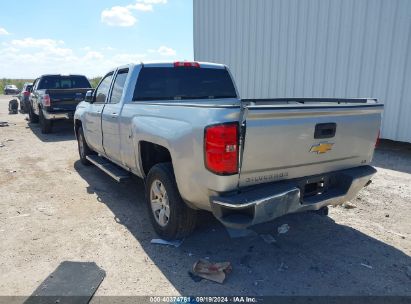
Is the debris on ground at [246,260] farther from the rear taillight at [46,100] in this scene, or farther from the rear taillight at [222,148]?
the rear taillight at [46,100]

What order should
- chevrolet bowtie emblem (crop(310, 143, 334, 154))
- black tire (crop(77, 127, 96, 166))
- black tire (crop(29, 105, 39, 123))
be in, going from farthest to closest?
1. black tire (crop(29, 105, 39, 123))
2. black tire (crop(77, 127, 96, 166))
3. chevrolet bowtie emblem (crop(310, 143, 334, 154))

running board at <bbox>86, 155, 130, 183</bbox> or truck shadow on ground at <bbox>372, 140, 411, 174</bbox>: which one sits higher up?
running board at <bbox>86, 155, 130, 183</bbox>

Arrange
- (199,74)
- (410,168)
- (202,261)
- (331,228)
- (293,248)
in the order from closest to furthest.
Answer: (202,261)
(293,248)
(331,228)
(199,74)
(410,168)

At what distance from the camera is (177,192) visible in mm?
3602

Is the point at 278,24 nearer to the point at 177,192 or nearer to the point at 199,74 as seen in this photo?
the point at 199,74

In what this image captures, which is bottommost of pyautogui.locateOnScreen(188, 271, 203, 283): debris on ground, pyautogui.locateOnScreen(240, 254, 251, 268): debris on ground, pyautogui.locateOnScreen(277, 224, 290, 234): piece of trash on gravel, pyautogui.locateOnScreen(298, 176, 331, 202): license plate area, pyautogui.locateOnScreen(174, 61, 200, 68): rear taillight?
pyautogui.locateOnScreen(188, 271, 203, 283): debris on ground

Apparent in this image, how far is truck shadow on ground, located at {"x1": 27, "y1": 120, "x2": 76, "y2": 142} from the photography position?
1144 cm

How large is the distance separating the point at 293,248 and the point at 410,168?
15.4ft

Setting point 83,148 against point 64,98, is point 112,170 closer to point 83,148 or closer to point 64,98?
point 83,148

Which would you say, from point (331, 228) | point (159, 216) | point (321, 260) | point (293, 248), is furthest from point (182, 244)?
point (331, 228)

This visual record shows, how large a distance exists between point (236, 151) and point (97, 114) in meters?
3.56

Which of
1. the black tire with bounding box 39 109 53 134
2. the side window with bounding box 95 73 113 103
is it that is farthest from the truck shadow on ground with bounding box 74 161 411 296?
the black tire with bounding box 39 109 53 134

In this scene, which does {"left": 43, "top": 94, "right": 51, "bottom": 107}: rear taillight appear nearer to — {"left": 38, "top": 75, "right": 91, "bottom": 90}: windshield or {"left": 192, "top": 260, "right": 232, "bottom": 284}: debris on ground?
{"left": 38, "top": 75, "right": 91, "bottom": 90}: windshield

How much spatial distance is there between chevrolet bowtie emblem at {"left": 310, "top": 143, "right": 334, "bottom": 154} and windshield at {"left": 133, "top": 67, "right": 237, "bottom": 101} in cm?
218
